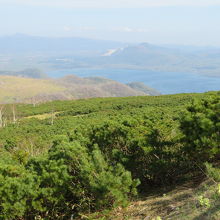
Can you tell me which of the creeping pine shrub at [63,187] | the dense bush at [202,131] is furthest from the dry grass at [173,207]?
the dense bush at [202,131]

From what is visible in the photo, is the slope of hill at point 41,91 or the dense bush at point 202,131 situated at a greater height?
the slope of hill at point 41,91

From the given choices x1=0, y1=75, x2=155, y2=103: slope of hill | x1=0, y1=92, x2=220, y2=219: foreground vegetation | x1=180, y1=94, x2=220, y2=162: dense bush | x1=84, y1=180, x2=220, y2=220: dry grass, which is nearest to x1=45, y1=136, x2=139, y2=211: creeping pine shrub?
x1=0, y1=92, x2=220, y2=219: foreground vegetation

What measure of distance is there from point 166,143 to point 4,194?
16.4ft

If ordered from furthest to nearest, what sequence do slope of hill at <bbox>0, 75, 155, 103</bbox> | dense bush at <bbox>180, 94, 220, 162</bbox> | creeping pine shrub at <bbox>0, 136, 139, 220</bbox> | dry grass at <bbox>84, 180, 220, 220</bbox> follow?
slope of hill at <bbox>0, 75, 155, 103</bbox>
dense bush at <bbox>180, 94, 220, 162</bbox>
creeping pine shrub at <bbox>0, 136, 139, 220</bbox>
dry grass at <bbox>84, 180, 220, 220</bbox>

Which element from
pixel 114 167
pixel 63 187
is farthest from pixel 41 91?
pixel 114 167

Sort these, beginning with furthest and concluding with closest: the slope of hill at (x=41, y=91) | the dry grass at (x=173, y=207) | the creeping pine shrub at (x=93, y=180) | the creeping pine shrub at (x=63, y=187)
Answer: the slope of hill at (x=41, y=91) → the creeping pine shrub at (x=63, y=187) → the creeping pine shrub at (x=93, y=180) → the dry grass at (x=173, y=207)

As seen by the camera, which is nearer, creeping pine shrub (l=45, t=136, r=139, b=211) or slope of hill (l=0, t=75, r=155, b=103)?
creeping pine shrub (l=45, t=136, r=139, b=211)

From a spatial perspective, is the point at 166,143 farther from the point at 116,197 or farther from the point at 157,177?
the point at 116,197

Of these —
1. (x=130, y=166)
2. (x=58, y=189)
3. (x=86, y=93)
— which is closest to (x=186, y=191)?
(x=130, y=166)

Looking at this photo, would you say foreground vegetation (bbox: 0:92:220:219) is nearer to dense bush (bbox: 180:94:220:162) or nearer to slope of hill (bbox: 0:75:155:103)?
dense bush (bbox: 180:94:220:162)

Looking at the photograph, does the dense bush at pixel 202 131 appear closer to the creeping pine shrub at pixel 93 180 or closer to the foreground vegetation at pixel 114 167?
the foreground vegetation at pixel 114 167

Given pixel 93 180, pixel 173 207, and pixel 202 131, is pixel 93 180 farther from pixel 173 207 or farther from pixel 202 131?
pixel 202 131

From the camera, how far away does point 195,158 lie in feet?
29.5

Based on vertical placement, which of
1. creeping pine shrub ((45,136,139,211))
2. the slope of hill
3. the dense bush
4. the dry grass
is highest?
the slope of hill
